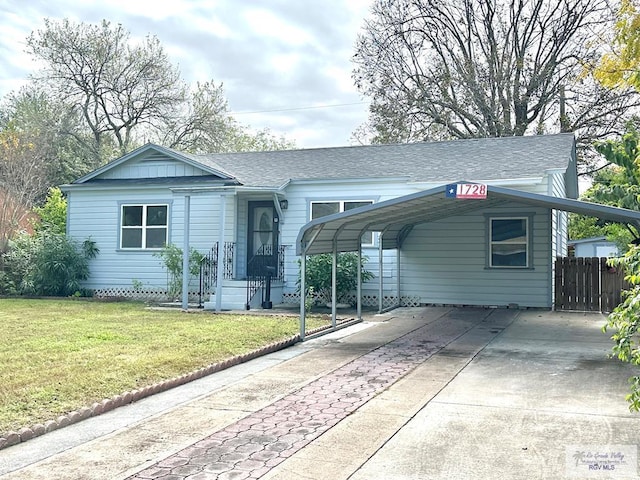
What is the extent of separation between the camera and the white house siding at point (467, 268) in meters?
13.7

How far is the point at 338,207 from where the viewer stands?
48.4 ft

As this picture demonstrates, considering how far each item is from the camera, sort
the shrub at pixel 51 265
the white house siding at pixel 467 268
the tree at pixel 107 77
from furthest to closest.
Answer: the tree at pixel 107 77
the shrub at pixel 51 265
the white house siding at pixel 467 268

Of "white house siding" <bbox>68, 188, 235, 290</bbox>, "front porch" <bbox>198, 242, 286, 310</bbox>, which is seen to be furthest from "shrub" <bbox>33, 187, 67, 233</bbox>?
"front porch" <bbox>198, 242, 286, 310</bbox>

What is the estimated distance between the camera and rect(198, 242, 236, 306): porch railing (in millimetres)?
14830

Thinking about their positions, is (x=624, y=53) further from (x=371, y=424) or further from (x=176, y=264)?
(x=176, y=264)

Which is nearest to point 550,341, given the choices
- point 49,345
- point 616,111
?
point 49,345

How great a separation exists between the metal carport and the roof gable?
5.27 meters

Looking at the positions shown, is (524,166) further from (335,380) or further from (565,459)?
(565,459)

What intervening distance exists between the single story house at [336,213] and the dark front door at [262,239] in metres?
0.03

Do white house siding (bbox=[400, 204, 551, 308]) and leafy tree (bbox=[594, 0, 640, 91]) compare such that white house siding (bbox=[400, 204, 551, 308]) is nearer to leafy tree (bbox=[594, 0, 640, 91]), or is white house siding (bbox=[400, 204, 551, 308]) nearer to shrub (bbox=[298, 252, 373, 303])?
shrub (bbox=[298, 252, 373, 303])

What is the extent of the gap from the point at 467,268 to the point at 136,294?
8466mm

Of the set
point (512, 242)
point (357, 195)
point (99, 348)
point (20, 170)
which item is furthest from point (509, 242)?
point (20, 170)

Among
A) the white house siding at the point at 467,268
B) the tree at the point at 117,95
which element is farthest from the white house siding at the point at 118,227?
the tree at the point at 117,95

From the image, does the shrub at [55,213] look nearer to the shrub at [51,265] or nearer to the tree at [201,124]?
the shrub at [51,265]
